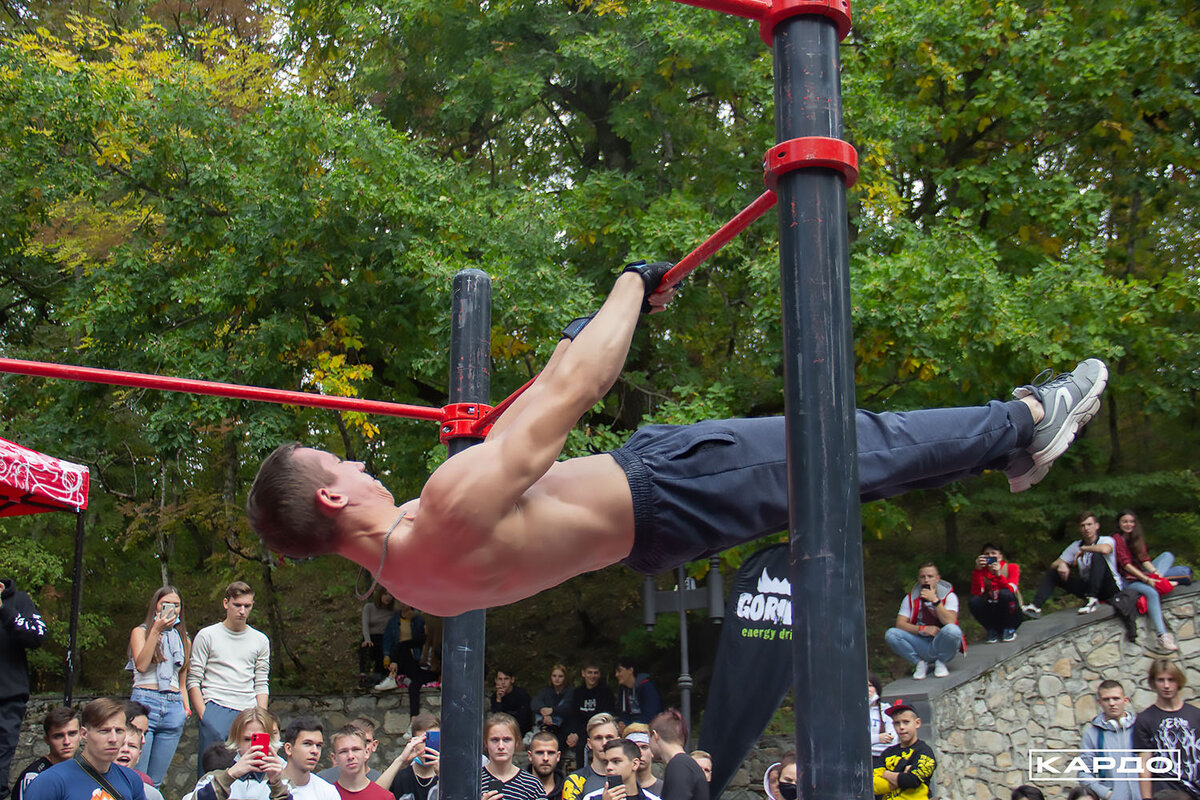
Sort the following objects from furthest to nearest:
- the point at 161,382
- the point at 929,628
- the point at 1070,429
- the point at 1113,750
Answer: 1. the point at 929,628
2. the point at 1113,750
3. the point at 161,382
4. the point at 1070,429

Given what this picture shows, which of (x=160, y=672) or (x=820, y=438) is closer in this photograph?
(x=820, y=438)

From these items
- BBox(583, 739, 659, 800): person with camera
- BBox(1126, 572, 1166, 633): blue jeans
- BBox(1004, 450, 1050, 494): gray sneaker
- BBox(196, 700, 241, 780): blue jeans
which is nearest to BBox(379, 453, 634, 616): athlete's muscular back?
BBox(1004, 450, 1050, 494): gray sneaker

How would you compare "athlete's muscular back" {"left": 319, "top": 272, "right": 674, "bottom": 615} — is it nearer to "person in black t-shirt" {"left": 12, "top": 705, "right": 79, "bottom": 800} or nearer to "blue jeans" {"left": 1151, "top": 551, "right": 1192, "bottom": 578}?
"person in black t-shirt" {"left": 12, "top": 705, "right": 79, "bottom": 800}

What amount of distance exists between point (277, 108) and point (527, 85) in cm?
211

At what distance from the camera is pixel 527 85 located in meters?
9.96

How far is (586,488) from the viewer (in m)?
2.75

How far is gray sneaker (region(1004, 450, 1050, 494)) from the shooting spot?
296cm

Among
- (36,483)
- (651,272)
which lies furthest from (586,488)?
(36,483)

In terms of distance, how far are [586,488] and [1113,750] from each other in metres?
5.77

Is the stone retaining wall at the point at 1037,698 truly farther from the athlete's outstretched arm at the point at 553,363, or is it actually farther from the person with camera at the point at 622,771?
the athlete's outstretched arm at the point at 553,363

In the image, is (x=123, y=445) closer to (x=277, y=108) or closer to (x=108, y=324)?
(x=108, y=324)

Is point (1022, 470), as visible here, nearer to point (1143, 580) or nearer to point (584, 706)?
point (584, 706)

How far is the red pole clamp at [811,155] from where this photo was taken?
2193mm

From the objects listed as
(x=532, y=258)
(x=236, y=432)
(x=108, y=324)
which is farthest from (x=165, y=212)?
(x=532, y=258)
